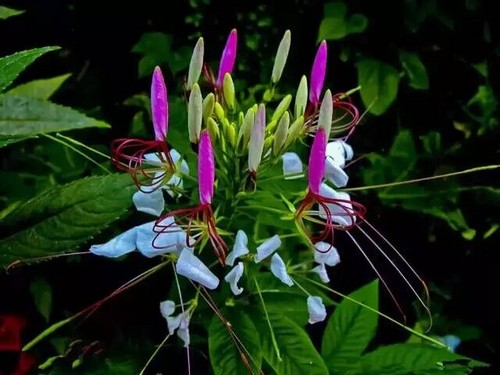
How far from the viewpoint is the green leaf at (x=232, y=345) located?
0.78 m

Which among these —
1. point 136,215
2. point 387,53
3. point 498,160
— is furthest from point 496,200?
point 136,215

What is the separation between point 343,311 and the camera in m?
0.91

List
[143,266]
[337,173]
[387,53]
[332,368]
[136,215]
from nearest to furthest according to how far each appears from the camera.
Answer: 1. [337,173]
2. [332,368]
3. [136,215]
4. [143,266]
5. [387,53]

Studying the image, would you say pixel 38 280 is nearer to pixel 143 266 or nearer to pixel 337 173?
pixel 143 266

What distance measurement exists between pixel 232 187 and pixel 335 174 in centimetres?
9

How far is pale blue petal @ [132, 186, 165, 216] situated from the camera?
77cm

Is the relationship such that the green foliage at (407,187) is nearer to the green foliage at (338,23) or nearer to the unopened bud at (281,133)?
the green foliage at (338,23)

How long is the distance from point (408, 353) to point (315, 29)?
1.84ft

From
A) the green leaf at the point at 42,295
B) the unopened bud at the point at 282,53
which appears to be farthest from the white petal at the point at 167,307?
the green leaf at the point at 42,295

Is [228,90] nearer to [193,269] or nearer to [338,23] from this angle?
[193,269]

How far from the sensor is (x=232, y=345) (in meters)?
0.79

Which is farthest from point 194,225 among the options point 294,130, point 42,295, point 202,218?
point 42,295

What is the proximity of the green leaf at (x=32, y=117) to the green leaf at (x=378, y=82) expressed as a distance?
0.50 meters

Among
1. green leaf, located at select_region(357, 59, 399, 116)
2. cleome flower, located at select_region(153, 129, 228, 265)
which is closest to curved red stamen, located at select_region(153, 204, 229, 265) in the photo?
cleome flower, located at select_region(153, 129, 228, 265)
